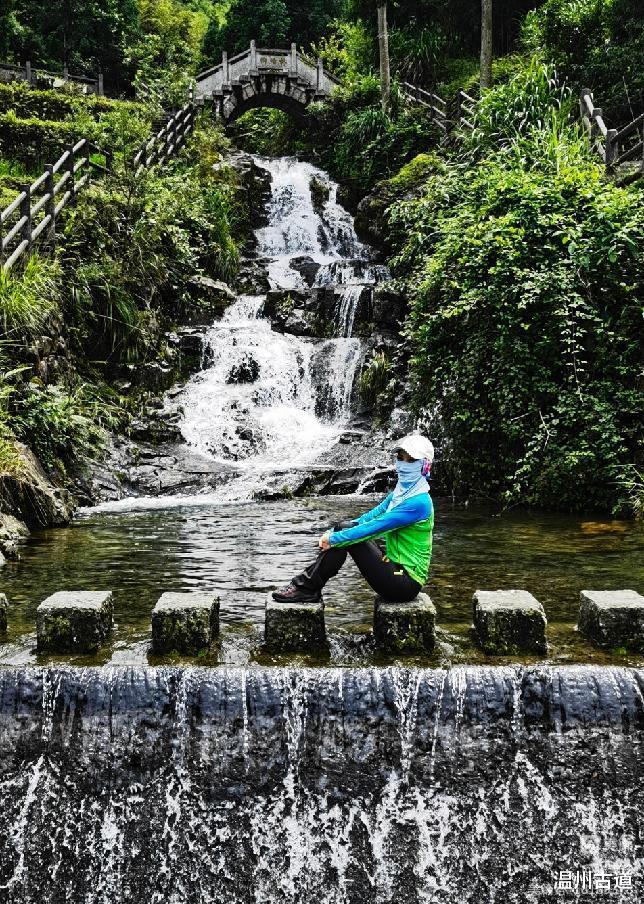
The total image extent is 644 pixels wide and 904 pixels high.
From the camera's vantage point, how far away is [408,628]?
188 inches

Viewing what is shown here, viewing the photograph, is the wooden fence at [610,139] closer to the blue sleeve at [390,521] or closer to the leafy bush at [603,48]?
the leafy bush at [603,48]

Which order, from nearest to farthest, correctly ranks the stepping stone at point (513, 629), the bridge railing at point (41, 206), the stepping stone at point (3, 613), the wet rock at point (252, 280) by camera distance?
the stepping stone at point (513, 629) < the stepping stone at point (3, 613) < the bridge railing at point (41, 206) < the wet rock at point (252, 280)

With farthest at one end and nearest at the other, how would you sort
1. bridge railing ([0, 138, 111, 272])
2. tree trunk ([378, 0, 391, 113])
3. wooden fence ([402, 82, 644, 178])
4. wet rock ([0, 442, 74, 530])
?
1. tree trunk ([378, 0, 391, 113])
2. wooden fence ([402, 82, 644, 178])
3. bridge railing ([0, 138, 111, 272])
4. wet rock ([0, 442, 74, 530])

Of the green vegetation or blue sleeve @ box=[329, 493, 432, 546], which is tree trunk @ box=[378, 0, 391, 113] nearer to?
the green vegetation

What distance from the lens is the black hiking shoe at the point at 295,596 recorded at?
4.95 meters

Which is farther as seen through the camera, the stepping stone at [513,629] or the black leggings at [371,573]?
the black leggings at [371,573]

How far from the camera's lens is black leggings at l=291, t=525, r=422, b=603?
4871 mm

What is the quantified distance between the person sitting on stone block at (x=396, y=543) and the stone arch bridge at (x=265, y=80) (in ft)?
90.2

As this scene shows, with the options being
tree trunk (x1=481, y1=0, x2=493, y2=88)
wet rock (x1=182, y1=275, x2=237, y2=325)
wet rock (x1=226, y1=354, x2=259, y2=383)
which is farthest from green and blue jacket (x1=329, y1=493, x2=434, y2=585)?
tree trunk (x1=481, y1=0, x2=493, y2=88)

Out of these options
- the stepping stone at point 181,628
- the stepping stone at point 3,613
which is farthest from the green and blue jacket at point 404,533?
the stepping stone at point 3,613

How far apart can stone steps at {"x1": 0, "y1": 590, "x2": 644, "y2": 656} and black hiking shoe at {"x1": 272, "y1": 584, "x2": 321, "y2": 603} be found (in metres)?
0.07

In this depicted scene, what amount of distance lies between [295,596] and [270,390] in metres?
10.7

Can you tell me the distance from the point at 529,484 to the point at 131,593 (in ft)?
18.0

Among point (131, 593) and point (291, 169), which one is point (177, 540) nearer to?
point (131, 593)
